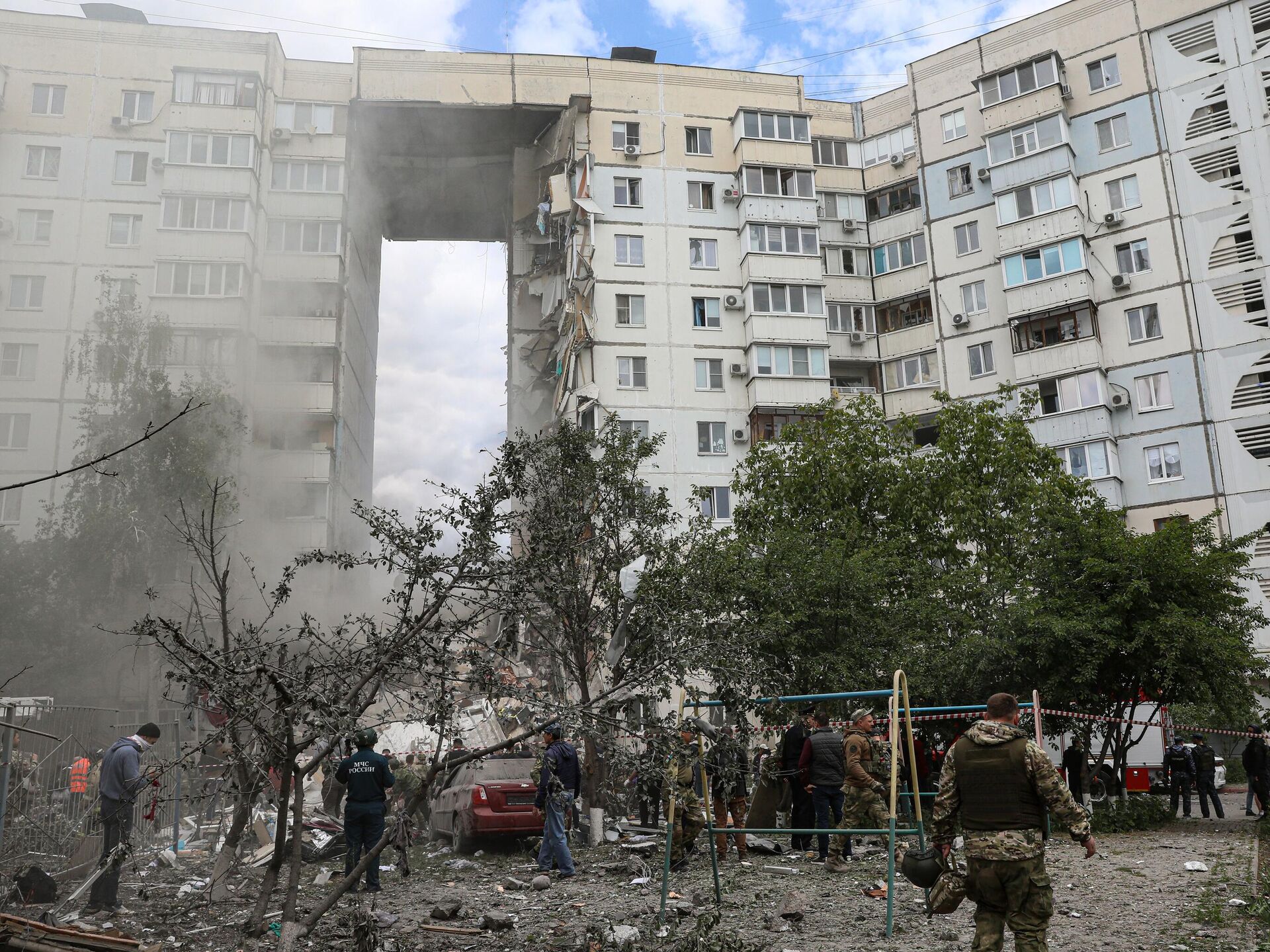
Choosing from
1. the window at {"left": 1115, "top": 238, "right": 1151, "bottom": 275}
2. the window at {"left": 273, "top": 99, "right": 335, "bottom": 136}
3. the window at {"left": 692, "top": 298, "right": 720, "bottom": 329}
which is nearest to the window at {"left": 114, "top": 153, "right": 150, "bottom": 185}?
the window at {"left": 273, "top": 99, "right": 335, "bottom": 136}

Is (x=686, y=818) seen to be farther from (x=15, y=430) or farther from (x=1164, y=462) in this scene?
(x=15, y=430)

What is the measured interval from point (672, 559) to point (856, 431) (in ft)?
31.8

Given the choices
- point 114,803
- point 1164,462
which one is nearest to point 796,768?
point 114,803

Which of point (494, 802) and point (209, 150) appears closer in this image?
point (494, 802)

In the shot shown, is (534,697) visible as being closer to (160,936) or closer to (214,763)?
(214,763)

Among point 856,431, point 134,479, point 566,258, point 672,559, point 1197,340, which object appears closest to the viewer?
point 672,559

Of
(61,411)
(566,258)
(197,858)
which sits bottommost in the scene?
(197,858)

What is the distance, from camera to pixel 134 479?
30469 millimetres

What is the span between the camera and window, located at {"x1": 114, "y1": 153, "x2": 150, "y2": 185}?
41.5 meters

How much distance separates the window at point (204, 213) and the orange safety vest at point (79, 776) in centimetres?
3359

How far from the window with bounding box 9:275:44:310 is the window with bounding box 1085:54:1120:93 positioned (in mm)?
40320

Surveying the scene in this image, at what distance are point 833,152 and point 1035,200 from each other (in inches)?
458

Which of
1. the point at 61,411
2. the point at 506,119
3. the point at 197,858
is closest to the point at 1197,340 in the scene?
the point at 506,119

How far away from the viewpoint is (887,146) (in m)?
45.5
